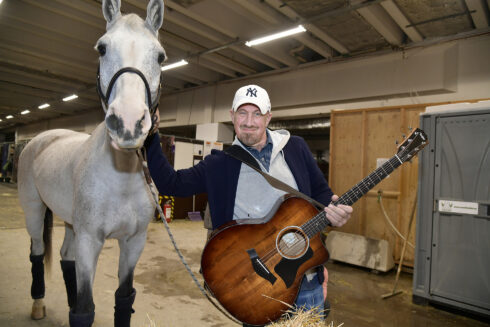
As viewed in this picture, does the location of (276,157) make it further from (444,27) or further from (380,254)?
(444,27)

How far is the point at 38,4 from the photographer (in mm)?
Answer: 5047

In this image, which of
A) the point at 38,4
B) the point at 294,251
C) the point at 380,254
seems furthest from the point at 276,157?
the point at 38,4

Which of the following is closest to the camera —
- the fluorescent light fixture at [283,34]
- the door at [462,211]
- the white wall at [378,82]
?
the door at [462,211]

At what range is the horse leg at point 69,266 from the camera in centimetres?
215

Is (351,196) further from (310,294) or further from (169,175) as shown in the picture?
(169,175)

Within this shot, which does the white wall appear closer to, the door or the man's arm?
the door

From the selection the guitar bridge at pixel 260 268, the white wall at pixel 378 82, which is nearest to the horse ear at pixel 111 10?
the guitar bridge at pixel 260 268

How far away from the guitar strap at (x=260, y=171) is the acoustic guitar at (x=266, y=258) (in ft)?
0.12

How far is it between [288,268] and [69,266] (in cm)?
169

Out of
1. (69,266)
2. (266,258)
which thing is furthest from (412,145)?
(69,266)

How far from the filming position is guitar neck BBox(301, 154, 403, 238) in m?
1.50

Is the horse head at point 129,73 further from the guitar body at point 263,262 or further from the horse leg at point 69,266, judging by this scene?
the horse leg at point 69,266

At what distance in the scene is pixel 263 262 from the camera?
4.81 feet

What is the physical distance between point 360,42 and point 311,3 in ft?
5.71
